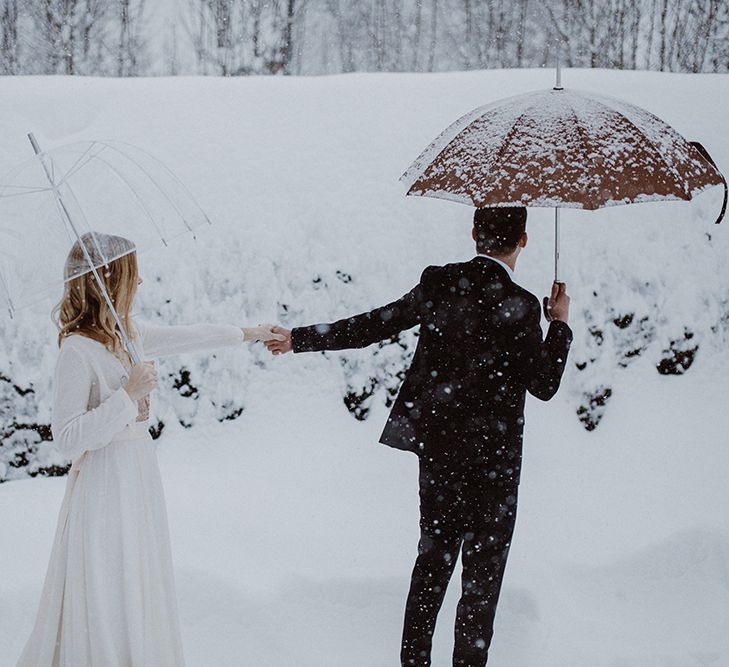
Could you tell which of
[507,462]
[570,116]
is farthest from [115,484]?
[570,116]

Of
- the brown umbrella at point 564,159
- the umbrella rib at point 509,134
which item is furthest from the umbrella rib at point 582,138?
the umbrella rib at point 509,134

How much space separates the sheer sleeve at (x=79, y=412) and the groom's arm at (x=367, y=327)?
82 centimetres

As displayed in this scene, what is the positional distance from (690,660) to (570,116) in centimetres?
236

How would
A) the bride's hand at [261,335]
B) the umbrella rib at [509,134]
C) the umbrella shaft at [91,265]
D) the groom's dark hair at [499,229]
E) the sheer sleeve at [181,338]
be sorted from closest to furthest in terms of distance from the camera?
the umbrella shaft at [91,265] → the umbrella rib at [509,134] → the groom's dark hair at [499,229] → the sheer sleeve at [181,338] → the bride's hand at [261,335]

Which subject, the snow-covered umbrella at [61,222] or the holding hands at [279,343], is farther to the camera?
the holding hands at [279,343]

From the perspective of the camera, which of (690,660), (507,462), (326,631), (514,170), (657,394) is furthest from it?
(657,394)

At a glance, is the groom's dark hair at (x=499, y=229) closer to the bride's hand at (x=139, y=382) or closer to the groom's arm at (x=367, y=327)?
the groom's arm at (x=367, y=327)

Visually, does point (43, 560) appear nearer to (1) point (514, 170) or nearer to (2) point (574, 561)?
(2) point (574, 561)

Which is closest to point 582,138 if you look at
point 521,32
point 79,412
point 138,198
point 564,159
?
point 564,159

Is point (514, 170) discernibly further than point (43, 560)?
No

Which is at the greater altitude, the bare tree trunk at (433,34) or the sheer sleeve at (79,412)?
the bare tree trunk at (433,34)

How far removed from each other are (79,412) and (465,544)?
1381 mm

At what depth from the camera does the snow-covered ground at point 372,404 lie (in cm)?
379

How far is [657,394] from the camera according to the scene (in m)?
5.49
